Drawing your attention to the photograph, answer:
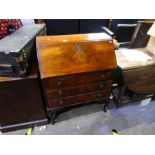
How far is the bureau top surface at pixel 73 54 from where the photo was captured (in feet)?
4.28

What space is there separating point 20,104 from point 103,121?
1.10 metres

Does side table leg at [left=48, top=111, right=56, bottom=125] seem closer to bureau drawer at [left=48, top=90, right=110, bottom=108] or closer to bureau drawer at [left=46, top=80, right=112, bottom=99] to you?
bureau drawer at [left=48, top=90, right=110, bottom=108]

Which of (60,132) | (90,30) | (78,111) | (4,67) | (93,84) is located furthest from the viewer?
(90,30)

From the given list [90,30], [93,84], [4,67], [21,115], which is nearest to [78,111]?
[93,84]

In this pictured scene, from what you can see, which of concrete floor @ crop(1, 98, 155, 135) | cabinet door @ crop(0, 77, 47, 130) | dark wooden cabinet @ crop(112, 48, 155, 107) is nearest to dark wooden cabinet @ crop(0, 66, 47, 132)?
cabinet door @ crop(0, 77, 47, 130)

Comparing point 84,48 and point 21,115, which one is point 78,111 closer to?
point 21,115

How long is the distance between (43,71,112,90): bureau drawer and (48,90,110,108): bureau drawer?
0.20 metres

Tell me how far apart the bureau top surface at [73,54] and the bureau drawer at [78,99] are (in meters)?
0.38

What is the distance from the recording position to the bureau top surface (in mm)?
1305

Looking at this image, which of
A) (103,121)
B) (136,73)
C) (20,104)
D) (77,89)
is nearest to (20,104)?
(20,104)

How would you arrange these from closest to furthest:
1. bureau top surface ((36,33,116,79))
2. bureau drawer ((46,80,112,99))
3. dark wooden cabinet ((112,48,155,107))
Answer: bureau top surface ((36,33,116,79))
bureau drawer ((46,80,112,99))
dark wooden cabinet ((112,48,155,107))

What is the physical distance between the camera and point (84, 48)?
4.59 feet

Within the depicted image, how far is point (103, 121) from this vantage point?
1.86m
